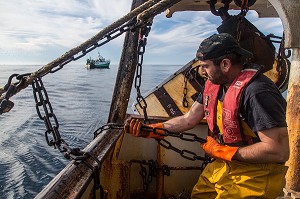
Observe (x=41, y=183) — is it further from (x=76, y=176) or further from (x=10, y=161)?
(x=76, y=176)

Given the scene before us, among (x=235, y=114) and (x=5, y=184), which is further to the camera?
(x=5, y=184)

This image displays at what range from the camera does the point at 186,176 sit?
4516 mm

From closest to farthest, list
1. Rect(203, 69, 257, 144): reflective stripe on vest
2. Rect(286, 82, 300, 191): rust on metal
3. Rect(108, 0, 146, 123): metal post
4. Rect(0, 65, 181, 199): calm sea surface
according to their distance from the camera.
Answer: Rect(203, 69, 257, 144): reflective stripe on vest < Rect(286, 82, 300, 191): rust on metal < Rect(108, 0, 146, 123): metal post < Rect(0, 65, 181, 199): calm sea surface

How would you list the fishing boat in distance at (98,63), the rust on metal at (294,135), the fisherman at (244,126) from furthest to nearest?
the fishing boat in distance at (98,63) < the rust on metal at (294,135) < the fisherman at (244,126)

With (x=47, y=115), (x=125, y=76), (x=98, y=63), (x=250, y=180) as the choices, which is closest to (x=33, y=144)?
(x=125, y=76)

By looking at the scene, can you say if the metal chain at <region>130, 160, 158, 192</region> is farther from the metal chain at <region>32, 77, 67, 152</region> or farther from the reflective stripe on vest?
the metal chain at <region>32, 77, 67, 152</region>

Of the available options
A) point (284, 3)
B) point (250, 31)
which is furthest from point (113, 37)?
point (250, 31)

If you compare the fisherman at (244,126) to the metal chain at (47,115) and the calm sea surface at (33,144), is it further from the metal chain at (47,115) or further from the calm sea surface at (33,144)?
the calm sea surface at (33,144)

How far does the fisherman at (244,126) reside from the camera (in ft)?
7.72

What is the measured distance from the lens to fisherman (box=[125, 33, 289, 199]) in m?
2.35

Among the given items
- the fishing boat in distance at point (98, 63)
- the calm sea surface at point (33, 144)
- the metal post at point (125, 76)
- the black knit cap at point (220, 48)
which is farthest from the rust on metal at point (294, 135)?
the fishing boat in distance at point (98, 63)

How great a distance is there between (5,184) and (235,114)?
10726 millimetres

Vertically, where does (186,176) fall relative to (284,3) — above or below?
below

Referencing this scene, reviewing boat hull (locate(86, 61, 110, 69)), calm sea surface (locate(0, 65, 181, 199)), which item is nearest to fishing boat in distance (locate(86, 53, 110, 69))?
boat hull (locate(86, 61, 110, 69))
